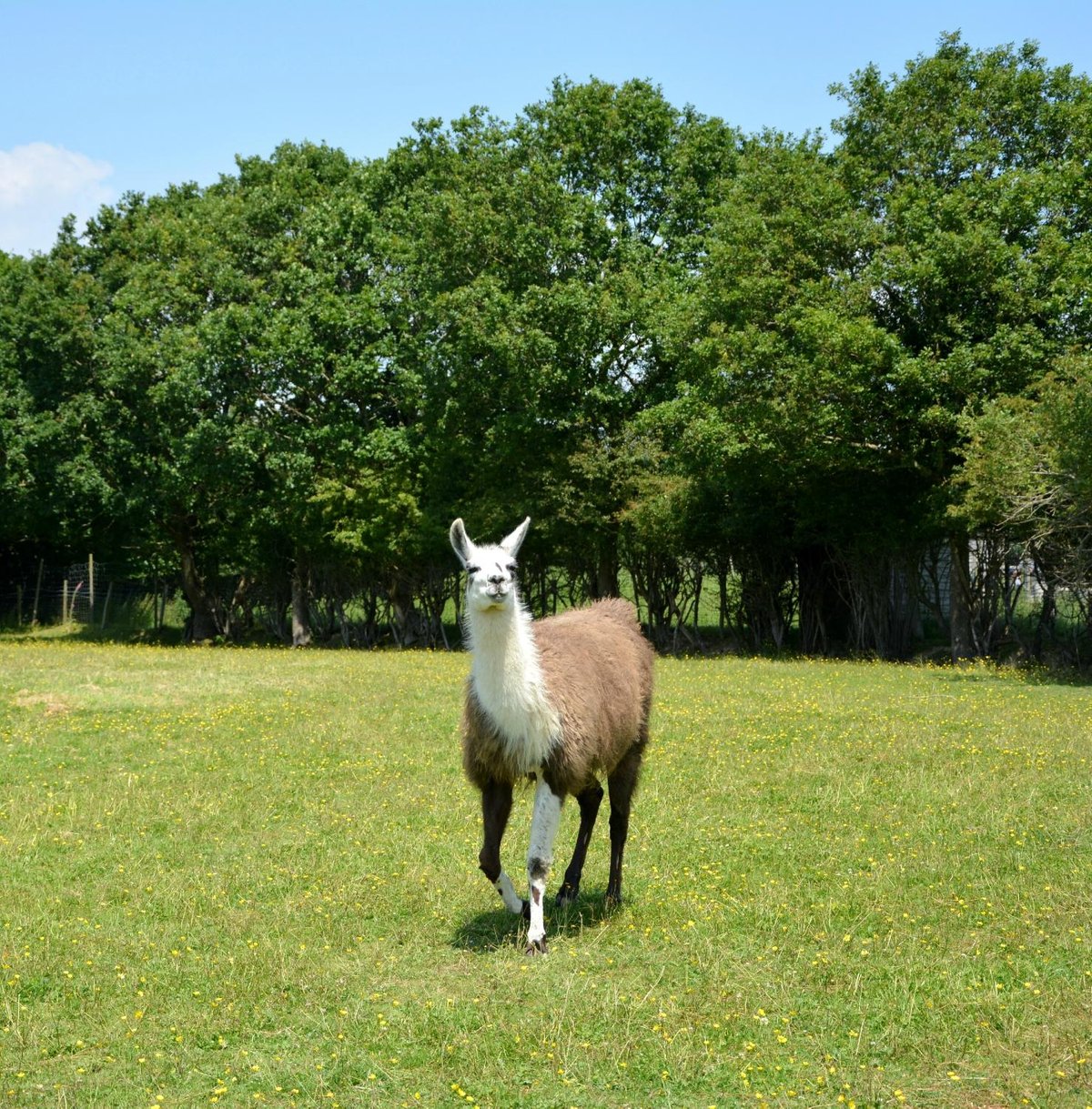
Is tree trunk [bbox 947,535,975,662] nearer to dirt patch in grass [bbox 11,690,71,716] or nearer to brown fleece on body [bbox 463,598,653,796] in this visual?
dirt patch in grass [bbox 11,690,71,716]

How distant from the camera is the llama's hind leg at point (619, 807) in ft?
29.1

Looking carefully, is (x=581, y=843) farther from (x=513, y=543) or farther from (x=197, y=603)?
(x=197, y=603)

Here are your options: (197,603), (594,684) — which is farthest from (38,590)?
(594,684)

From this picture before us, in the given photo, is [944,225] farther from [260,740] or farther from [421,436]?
[260,740]

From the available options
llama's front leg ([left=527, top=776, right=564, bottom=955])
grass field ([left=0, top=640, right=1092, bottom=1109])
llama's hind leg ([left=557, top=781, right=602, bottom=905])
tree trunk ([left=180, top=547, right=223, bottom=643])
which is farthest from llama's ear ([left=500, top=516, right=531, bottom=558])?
tree trunk ([left=180, top=547, right=223, bottom=643])

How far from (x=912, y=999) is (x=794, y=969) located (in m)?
0.79

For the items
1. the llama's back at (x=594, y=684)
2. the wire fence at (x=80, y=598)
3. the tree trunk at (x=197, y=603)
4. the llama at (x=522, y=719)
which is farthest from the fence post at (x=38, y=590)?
the llama at (x=522, y=719)

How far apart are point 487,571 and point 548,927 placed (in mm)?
2413

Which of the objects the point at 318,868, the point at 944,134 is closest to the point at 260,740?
the point at 318,868

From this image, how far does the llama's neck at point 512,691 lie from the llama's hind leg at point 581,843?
3.44 ft

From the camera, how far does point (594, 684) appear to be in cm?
869

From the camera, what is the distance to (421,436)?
3622 centimetres

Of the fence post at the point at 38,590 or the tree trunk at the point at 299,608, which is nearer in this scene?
the tree trunk at the point at 299,608

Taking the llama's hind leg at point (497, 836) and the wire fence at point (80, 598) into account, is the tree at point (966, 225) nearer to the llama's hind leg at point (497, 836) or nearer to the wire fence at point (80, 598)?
the llama's hind leg at point (497, 836)
